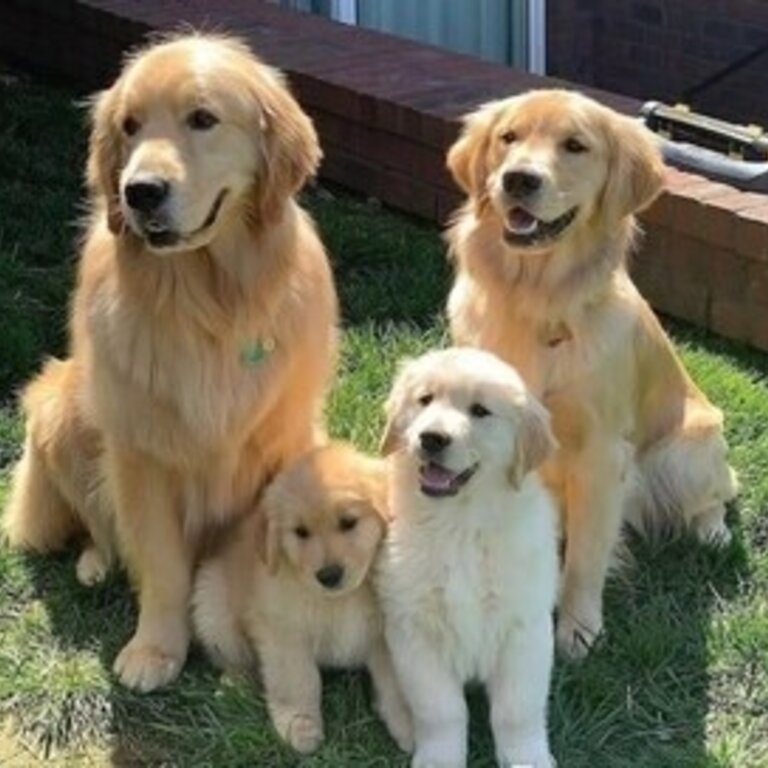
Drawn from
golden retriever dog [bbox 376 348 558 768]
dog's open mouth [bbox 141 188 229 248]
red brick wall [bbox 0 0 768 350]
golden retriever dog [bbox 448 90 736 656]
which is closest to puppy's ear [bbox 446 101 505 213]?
golden retriever dog [bbox 448 90 736 656]

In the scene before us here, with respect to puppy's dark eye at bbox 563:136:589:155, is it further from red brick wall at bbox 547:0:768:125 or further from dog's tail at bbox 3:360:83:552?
red brick wall at bbox 547:0:768:125

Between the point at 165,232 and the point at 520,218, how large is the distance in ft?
2.85

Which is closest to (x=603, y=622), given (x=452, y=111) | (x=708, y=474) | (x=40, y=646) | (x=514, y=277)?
(x=708, y=474)

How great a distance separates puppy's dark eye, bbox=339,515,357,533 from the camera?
3654 millimetres

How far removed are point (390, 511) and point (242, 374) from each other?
1.58 ft

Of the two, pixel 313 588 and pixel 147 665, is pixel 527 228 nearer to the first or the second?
pixel 313 588

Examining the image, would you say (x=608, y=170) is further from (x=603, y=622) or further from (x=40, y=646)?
(x=40, y=646)

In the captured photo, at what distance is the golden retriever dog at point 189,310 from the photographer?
11.9 feet

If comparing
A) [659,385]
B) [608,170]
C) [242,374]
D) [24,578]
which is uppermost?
[608,170]

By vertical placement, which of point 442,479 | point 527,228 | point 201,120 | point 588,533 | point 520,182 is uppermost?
point 201,120

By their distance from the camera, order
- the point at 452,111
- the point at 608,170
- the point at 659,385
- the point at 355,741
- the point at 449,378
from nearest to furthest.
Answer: the point at 449,378 → the point at 355,741 → the point at 608,170 → the point at 659,385 → the point at 452,111

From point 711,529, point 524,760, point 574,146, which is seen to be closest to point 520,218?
point 574,146

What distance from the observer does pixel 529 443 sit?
3566 millimetres

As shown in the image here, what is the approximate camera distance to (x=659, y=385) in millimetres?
4359
